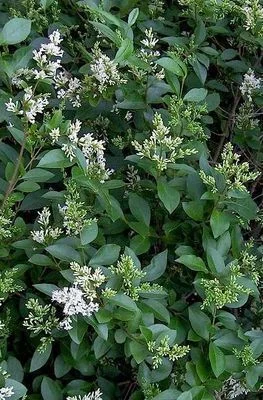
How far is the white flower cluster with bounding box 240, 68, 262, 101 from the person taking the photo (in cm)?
191

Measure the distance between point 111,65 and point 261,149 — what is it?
637 millimetres

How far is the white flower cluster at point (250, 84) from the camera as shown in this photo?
191cm

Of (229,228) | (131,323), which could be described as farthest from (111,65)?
(131,323)

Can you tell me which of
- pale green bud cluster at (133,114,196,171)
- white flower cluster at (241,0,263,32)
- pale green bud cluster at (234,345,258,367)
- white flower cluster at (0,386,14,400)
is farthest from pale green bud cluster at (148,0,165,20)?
white flower cluster at (0,386,14,400)

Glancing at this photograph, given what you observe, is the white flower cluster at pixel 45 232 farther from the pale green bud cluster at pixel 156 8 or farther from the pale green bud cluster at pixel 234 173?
the pale green bud cluster at pixel 156 8

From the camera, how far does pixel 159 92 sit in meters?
1.66

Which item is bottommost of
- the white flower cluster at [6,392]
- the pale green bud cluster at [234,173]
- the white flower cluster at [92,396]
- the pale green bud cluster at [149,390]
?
the white flower cluster at [92,396]

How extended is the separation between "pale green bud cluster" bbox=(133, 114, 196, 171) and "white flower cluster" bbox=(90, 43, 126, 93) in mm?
159

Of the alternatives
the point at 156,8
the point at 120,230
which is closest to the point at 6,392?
the point at 120,230

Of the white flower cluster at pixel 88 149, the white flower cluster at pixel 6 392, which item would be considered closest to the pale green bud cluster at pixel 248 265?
the white flower cluster at pixel 88 149

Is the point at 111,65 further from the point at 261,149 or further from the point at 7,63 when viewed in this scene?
the point at 261,149

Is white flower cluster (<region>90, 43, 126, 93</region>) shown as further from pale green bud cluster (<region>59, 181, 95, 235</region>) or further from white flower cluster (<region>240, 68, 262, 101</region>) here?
white flower cluster (<region>240, 68, 262, 101</region>)

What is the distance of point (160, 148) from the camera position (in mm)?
1477

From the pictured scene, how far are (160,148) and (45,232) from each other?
30 cm
